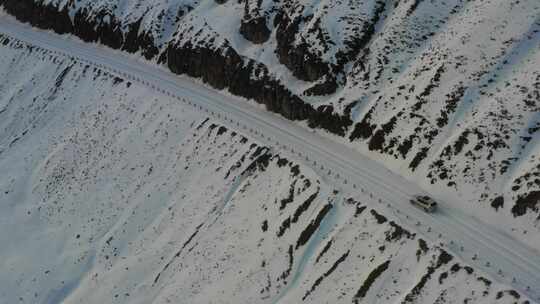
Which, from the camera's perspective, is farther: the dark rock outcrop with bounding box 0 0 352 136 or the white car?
the dark rock outcrop with bounding box 0 0 352 136

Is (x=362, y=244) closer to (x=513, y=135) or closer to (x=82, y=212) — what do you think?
(x=513, y=135)

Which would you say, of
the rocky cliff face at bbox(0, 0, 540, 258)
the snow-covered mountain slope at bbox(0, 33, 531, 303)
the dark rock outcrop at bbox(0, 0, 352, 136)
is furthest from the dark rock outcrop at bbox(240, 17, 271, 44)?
the snow-covered mountain slope at bbox(0, 33, 531, 303)

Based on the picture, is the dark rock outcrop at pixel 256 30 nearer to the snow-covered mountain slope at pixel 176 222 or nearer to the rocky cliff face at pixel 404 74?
the rocky cliff face at pixel 404 74

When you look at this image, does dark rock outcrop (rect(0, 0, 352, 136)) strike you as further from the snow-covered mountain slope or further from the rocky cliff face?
the snow-covered mountain slope

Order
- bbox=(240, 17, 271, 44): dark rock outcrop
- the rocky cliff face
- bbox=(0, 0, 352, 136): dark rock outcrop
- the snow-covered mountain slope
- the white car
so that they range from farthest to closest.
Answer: bbox=(240, 17, 271, 44): dark rock outcrop
bbox=(0, 0, 352, 136): dark rock outcrop
the rocky cliff face
the white car
the snow-covered mountain slope

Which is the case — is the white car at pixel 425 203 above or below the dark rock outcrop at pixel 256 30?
above

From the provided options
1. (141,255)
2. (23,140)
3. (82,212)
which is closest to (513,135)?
(141,255)

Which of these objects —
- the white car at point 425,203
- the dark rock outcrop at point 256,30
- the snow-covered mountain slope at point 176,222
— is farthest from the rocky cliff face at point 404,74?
the snow-covered mountain slope at point 176,222
